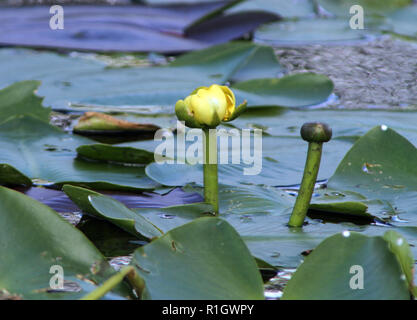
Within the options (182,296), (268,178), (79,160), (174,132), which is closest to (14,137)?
(79,160)

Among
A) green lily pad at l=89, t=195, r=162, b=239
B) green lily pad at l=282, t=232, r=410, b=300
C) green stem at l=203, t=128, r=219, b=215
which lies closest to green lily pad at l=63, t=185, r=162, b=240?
green lily pad at l=89, t=195, r=162, b=239

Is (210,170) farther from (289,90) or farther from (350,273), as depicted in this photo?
(289,90)

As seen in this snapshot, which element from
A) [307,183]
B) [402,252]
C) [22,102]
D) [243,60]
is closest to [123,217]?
[307,183]

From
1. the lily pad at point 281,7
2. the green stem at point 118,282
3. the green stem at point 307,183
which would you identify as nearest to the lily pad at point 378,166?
the green stem at point 307,183

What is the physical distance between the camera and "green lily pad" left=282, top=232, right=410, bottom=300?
0.67 meters

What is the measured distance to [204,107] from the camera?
2.62 ft

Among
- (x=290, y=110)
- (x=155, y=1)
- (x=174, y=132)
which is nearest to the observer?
(x=174, y=132)

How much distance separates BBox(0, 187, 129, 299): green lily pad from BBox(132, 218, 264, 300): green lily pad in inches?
1.7

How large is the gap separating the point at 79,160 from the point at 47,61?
0.82 meters

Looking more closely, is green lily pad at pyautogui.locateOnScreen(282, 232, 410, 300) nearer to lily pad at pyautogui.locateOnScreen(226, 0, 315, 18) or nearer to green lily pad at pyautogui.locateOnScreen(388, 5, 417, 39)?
green lily pad at pyautogui.locateOnScreen(388, 5, 417, 39)

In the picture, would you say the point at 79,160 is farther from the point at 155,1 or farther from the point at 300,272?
the point at 155,1

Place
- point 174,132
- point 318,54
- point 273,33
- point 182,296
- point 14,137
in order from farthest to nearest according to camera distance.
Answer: point 273,33
point 318,54
point 174,132
point 14,137
point 182,296

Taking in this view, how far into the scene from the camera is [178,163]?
1.08 m

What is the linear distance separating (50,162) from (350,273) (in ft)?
2.04
